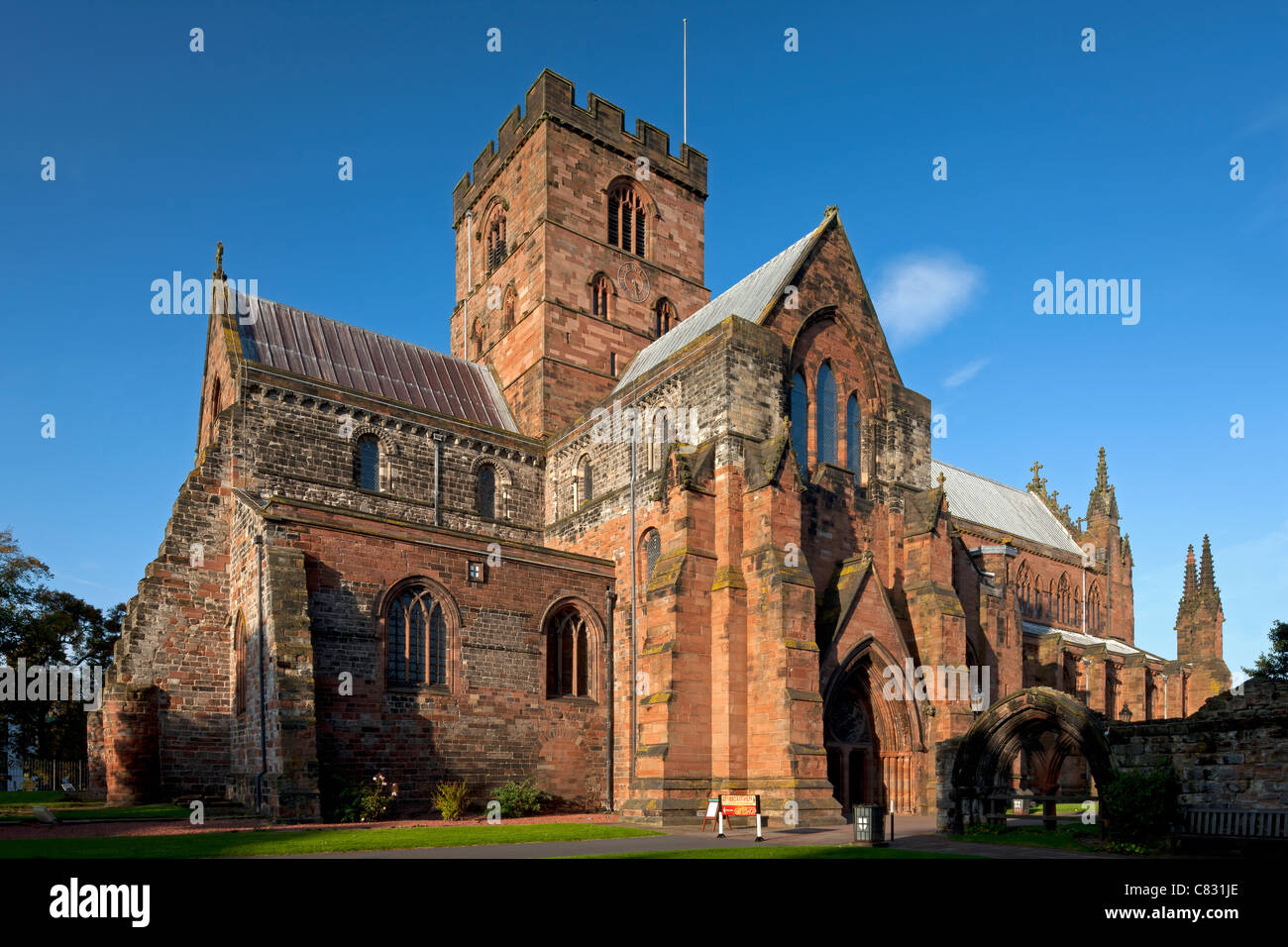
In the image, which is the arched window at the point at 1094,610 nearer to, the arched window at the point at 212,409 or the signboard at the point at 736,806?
the signboard at the point at 736,806

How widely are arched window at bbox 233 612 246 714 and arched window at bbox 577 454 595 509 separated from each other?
40.0 ft

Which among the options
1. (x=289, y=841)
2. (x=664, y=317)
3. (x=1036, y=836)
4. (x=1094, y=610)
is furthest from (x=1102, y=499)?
(x=289, y=841)

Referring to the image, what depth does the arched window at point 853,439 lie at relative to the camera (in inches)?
1268

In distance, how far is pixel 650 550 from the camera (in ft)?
96.4

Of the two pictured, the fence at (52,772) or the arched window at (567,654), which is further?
the fence at (52,772)

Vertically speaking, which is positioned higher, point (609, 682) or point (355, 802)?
point (609, 682)

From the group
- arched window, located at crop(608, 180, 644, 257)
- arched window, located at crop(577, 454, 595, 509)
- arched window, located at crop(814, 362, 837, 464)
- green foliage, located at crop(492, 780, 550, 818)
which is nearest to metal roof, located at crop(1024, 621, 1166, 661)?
arched window, located at crop(814, 362, 837, 464)

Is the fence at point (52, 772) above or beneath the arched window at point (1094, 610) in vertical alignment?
beneath

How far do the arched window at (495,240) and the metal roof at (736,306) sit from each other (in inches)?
355

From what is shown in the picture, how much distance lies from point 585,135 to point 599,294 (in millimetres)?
7304

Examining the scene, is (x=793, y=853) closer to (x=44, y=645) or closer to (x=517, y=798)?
(x=517, y=798)

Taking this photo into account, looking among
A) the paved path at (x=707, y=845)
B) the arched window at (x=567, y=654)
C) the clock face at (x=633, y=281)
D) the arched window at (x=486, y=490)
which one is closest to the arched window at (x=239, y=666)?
the arched window at (x=567, y=654)
